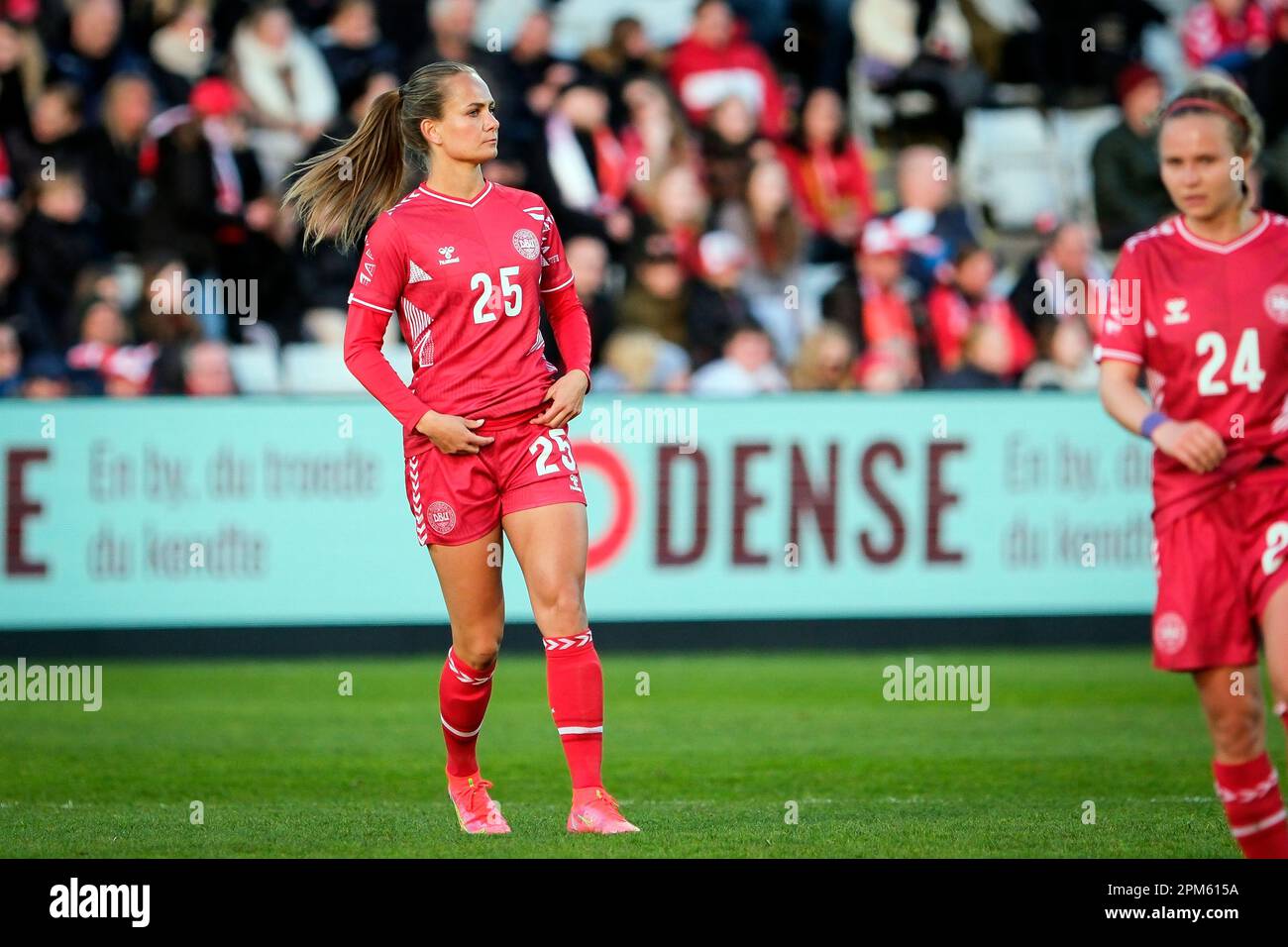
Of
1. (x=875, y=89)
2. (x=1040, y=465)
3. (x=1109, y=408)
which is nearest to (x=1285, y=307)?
(x=1109, y=408)

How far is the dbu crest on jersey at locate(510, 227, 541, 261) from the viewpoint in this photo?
655cm

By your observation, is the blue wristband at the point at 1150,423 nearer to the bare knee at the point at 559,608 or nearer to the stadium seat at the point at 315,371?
the bare knee at the point at 559,608

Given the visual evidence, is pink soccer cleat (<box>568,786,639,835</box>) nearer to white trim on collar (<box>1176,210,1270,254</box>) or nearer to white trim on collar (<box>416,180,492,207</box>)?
white trim on collar (<box>416,180,492,207</box>)

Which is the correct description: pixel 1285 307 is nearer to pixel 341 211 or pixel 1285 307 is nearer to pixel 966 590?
pixel 341 211

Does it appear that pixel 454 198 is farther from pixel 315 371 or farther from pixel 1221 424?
pixel 315 371

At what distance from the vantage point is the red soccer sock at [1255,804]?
546 centimetres

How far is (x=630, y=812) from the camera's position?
7.18 metres

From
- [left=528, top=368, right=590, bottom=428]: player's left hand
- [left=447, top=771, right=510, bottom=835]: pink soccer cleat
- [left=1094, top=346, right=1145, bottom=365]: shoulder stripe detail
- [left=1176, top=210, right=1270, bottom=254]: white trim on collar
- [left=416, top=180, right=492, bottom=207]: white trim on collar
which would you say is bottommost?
[left=447, top=771, right=510, bottom=835]: pink soccer cleat

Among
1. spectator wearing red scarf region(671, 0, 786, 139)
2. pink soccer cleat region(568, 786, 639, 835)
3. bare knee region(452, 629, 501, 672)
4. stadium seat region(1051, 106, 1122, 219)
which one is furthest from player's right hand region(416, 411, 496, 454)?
stadium seat region(1051, 106, 1122, 219)

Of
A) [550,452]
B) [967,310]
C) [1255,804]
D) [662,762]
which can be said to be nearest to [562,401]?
[550,452]

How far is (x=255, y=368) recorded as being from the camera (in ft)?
42.9

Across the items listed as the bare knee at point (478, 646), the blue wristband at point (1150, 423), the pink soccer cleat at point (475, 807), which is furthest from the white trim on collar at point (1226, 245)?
the pink soccer cleat at point (475, 807)

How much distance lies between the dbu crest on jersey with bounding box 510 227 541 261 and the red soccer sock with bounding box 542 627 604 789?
49.9 inches

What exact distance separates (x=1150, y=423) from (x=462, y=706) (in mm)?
2594
